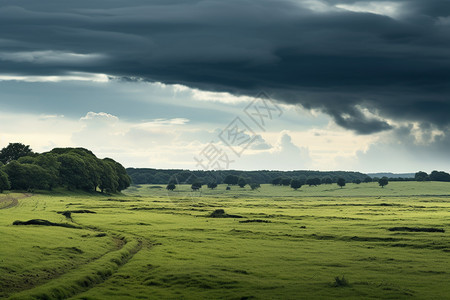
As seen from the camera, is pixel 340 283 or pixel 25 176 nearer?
pixel 340 283

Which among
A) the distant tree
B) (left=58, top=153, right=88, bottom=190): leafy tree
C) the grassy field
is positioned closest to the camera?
the grassy field

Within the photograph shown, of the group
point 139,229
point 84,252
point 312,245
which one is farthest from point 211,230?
point 84,252

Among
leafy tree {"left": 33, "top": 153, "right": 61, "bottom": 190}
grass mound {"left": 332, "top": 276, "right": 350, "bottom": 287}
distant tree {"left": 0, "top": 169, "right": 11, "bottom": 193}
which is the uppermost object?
leafy tree {"left": 33, "top": 153, "right": 61, "bottom": 190}

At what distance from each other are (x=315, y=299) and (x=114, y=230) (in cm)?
4484

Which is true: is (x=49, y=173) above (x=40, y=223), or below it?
above

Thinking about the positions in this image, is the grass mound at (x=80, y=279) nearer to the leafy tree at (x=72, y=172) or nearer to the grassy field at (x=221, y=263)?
the grassy field at (x=221, y=263)

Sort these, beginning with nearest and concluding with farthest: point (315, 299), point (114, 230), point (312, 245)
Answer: point (315, 299), point (312, 245), point (114, 230)

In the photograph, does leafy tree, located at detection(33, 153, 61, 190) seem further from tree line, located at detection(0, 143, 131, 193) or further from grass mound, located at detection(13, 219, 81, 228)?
grass mound, located at detection(13, 219, 81, 228)

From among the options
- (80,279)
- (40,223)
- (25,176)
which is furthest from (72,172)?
(80,279)

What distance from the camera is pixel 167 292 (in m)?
A: 36.6

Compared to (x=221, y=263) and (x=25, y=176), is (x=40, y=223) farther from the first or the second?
→ (x=25, y=176)

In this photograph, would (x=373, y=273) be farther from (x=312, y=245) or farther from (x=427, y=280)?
(x=312, y=245)

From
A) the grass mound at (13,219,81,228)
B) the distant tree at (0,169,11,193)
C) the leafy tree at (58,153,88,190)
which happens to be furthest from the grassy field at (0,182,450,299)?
the leafy tree at (58,153,88,190)

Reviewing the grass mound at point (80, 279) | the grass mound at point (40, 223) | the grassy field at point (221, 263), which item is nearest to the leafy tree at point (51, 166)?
the grassy field at point (221, 263)
